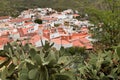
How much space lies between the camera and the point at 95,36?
47.0ft

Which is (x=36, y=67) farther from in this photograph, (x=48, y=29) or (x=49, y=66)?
(x=48, y=29)

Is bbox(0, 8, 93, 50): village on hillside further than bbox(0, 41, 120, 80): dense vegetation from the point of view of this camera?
Yes

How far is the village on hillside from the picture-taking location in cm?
3114

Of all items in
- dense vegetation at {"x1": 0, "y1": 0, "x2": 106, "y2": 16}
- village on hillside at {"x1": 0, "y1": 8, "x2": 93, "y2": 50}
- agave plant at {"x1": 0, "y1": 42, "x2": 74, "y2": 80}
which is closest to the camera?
agave plant at {"x1": 0, "y1": 42, "x2": 74, "y2": 80}

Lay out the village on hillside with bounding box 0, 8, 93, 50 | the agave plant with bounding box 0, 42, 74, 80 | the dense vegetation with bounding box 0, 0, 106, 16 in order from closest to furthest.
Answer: the agave plant with bounding box 0, 42, 74, 80, the village on hillside with bounding box 0, 8, 93, 50, the dense vegetation with bounding box 0, 0, 106, 16

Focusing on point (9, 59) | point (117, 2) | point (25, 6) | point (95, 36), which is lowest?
point (25, 6)

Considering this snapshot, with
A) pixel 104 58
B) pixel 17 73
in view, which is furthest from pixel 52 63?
pixel 104 58

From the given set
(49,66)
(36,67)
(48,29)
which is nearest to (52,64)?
(49,66)

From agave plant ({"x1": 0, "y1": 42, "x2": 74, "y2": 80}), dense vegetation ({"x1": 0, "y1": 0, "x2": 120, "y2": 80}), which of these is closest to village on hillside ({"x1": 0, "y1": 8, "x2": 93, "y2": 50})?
dense vegetation ({"x1": 0, "y1": 0, "x2": 120, "y2": 80})

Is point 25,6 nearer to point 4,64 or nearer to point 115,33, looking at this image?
point 115,33

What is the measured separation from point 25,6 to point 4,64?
7904cm

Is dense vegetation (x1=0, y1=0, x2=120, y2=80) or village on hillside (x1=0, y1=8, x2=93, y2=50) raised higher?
dense vegetation (x1=0, y1=0, x2=120, y2=80)

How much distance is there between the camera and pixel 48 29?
1694 inches

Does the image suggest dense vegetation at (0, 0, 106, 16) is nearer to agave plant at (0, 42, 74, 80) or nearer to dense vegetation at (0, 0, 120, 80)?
dense vegetation at (0, 0, 120, 80)
